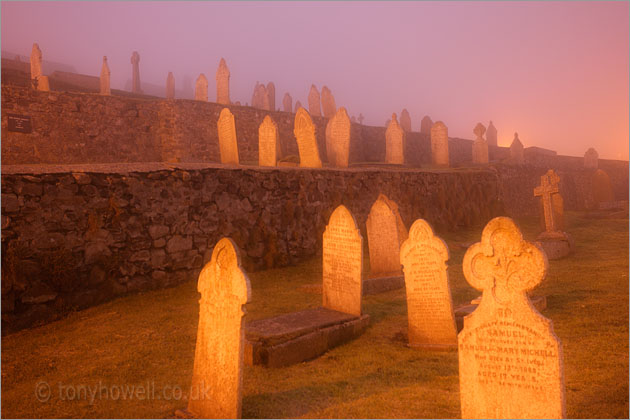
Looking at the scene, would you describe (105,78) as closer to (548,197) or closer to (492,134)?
(548,197)

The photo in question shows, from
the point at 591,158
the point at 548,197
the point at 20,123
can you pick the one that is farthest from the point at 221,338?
the point at 591,158

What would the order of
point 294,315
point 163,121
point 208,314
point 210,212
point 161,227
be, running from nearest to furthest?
1. point 208,314
2. point 294,315
3. point 161,227
4. point 210,212
5. point 163,121

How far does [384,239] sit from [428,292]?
3206 millimetres

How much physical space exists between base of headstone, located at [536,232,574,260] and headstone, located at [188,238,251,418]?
29.9 feet

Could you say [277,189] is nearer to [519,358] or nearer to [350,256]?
[350,256]

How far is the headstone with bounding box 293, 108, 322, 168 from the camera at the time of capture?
11961mm

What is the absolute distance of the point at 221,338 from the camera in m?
3.56

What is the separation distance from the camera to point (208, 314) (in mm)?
3711

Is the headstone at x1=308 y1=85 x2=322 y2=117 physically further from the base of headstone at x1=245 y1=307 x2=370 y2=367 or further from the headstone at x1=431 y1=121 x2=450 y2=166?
the base of headstone at x1=245 y1=307 x2=370 y2=367

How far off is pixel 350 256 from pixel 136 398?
323cm

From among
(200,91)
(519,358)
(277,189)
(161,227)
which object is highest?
(200,91)

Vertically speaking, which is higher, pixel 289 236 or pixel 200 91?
pixel 200 91

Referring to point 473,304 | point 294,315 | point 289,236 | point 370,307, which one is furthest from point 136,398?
point 289,236

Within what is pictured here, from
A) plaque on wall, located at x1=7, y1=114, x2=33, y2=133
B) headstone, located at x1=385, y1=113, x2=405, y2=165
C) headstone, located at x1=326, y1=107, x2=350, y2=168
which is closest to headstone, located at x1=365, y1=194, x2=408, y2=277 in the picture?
headstone, located at x1=326, y1=107, x2=350, y2=168
